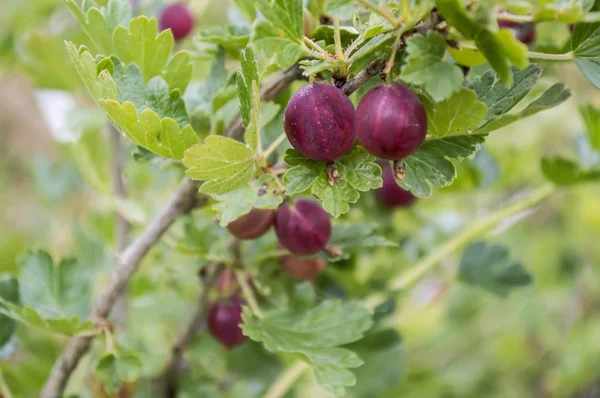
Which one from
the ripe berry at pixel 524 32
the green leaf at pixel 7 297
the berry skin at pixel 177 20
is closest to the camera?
the green leaf at pixel 7 297

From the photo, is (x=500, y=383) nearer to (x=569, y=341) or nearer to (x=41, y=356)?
(x=569, y=341)

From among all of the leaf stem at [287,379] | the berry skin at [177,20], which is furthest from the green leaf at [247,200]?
the berry skin at [177,20]

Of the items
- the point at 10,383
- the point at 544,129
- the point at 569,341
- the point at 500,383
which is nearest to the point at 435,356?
the point at 500,383

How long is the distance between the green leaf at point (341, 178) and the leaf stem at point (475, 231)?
0.37 meters

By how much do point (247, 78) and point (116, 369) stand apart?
0.97 ft

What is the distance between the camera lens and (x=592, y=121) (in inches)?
26.4

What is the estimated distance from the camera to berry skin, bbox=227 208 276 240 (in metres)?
0.50

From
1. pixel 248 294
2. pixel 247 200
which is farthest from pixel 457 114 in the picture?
pixel 248 294

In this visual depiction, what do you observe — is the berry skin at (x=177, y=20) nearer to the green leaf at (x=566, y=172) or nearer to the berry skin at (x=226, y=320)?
the berry skin at (x=226, y=320)

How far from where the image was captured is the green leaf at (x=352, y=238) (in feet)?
1.74

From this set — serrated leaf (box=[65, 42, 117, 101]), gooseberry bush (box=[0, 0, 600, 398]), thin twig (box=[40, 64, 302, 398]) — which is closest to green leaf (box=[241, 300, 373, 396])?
gooseberry bush (box=[0, 0, 600, 398])

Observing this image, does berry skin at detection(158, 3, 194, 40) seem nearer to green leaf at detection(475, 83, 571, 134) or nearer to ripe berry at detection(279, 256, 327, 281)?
ripe berry at detection(279, 256, 327, 281)

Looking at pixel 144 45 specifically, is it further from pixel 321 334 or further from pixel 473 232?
pixel 473 232

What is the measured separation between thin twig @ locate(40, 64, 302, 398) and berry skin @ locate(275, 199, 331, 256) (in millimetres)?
74
